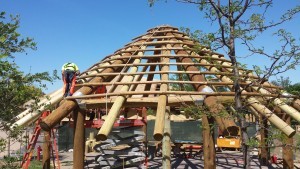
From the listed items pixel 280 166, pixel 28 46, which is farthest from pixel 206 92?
pixel 280 166

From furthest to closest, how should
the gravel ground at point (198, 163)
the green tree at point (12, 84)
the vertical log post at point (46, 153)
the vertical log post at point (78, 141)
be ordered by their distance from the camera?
the gravel ground at point (198, 163) → the vertical log post at point (46, 153) → the vertical log post at point (78, 141) → the green tree at point (12, 84)

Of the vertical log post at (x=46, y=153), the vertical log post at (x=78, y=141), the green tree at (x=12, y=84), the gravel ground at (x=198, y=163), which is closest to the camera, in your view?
the green tree at (x=12, y=84)

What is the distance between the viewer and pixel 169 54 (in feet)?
35.2

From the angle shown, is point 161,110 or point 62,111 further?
point 62,111

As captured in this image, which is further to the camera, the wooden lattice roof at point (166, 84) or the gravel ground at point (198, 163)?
the gravel ground at point (198, 163)

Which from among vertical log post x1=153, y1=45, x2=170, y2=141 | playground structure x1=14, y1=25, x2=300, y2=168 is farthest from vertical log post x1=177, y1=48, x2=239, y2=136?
vertical log post x1=153, y1=45, x2=170, y2=141

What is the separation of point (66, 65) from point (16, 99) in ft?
19.0

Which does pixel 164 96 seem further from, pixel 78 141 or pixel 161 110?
pixel 78 141

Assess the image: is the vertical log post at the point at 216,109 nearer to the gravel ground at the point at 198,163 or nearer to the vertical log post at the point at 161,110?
the vertical log post at the point at 161,110

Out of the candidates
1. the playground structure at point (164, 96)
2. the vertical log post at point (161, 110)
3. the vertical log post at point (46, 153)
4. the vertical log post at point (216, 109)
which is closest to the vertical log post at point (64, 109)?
the playground structure at point (164, 96)

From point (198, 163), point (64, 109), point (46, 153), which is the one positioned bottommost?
point (198, 163)

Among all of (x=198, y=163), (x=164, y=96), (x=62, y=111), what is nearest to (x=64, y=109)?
(x=62, y=111)

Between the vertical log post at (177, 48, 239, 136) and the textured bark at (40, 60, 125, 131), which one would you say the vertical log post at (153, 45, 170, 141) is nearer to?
the vertical log post at (177, 48, 239, 136)

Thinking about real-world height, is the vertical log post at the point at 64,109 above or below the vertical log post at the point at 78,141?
above
